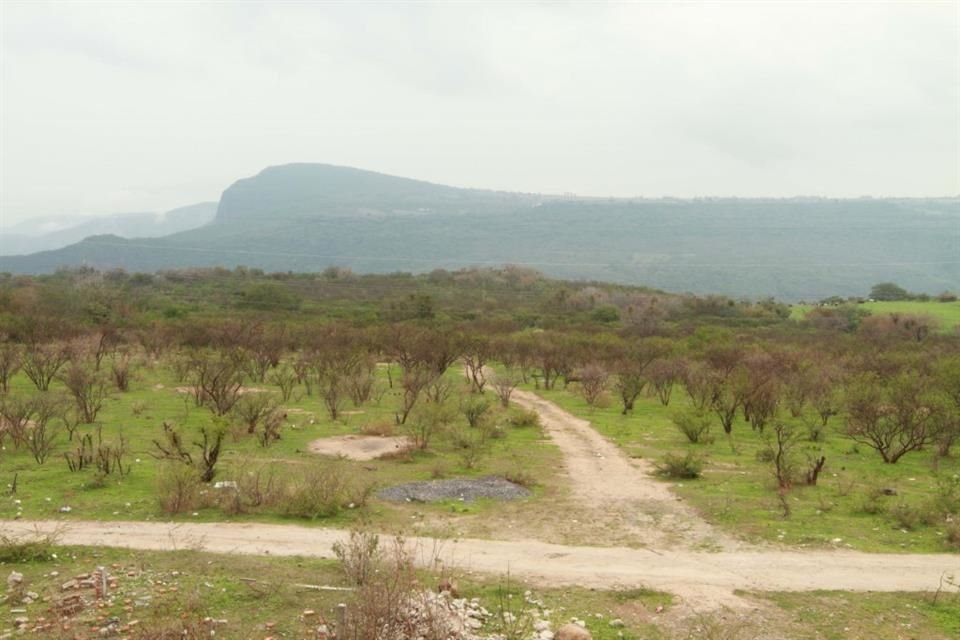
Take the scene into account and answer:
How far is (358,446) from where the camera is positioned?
2086cm

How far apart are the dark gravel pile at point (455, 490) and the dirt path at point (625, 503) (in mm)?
1440

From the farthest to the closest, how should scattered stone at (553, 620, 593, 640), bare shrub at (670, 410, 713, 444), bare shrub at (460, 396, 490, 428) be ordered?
bare shrub at (460, 396, 490, 428) → bare shrub at (670, 410, 713, 444) → scattered stone at (553, 620, 593, 640)

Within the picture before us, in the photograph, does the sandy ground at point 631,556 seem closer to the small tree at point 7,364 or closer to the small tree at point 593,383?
the small tree at point 593,383

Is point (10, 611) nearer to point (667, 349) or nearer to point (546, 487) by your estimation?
point (546, 487)

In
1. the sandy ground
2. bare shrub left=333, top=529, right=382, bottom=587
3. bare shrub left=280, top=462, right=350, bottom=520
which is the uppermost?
bare shrub left=333, top=529, right=382, bottom=587

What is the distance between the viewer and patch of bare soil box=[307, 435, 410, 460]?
19656 mm

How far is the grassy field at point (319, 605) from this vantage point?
8.95m

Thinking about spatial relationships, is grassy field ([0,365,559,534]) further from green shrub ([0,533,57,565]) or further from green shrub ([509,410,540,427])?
green shrub ([0,533,57,565])

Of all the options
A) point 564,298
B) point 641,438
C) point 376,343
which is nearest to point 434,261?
point 564,298

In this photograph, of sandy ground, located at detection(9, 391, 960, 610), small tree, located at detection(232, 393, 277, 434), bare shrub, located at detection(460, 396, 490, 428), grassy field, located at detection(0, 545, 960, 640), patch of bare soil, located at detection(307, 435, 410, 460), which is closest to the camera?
grassy field, located at detection(0, 545, 960, 640)

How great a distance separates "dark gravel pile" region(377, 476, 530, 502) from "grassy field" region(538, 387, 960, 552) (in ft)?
13.0

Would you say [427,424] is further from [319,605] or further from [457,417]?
[319,605]

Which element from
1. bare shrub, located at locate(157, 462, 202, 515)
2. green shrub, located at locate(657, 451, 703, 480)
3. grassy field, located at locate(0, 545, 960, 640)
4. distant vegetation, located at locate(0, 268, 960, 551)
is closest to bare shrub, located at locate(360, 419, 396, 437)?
distant vegetation, located at locate(0, 268, 960, 551)

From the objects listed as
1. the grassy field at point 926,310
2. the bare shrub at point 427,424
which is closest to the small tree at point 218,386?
the bare shrub at point 427,424
